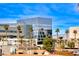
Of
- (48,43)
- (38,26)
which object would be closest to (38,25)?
(38,26)

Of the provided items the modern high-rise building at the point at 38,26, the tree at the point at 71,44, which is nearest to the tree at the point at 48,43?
the modern high-rise building at the point at 38,26

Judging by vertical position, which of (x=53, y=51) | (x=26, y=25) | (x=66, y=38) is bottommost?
(x=53, y=51)

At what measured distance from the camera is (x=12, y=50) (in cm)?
120

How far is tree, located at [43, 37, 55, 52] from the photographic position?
1178 mm

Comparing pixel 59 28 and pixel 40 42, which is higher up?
pixel 59 28

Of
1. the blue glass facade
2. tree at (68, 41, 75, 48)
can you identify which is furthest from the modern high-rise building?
tree at (68, 41, 75, 48)

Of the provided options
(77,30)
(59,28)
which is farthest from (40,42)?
(77,30)

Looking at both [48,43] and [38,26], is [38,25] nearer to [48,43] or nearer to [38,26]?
[38,26]

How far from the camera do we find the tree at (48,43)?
1178mm

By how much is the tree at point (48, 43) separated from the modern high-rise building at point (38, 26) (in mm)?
36

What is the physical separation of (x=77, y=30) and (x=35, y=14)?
0.40 meters

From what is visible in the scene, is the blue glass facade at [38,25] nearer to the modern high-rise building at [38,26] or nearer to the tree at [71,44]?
the modern high-rise building at [38,26]

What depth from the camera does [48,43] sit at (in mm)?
1179

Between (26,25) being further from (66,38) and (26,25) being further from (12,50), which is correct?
(66,38)
